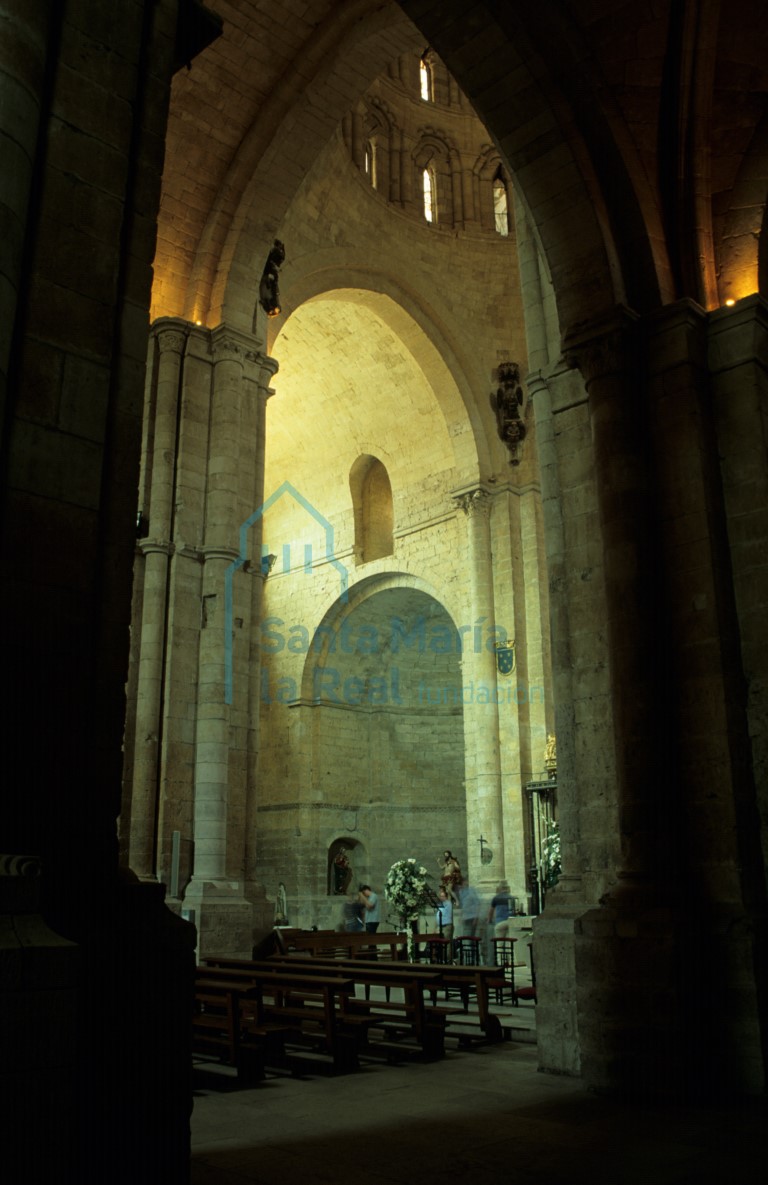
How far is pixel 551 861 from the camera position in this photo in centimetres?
1509

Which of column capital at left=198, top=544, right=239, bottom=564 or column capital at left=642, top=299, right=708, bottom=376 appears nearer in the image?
column capital at left=642, top=299, right=708, bottom=376

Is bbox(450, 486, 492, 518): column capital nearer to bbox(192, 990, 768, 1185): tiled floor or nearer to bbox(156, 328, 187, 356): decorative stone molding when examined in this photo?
bbox(156, 328, 187, 356): decorative stone molding

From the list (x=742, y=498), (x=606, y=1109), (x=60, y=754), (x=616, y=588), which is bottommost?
(x=606, y=1109)

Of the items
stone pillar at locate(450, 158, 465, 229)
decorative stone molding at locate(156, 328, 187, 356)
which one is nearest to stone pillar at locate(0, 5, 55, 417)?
decorative stone molding at locate(156, 328, 187, 356)

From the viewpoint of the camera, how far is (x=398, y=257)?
1995cm

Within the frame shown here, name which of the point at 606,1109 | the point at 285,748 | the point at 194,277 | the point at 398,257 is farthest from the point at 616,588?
the point at 285,748

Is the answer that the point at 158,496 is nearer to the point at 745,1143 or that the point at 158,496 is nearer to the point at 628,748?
the point at 628,748

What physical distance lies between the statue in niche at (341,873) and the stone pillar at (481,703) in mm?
4624

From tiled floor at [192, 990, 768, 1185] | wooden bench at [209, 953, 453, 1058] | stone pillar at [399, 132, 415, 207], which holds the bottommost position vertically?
tiled floor at [192, 990, 768, 1185]

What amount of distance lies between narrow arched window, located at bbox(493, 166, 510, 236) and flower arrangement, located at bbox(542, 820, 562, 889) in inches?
556

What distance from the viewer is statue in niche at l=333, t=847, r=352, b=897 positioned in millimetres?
22062

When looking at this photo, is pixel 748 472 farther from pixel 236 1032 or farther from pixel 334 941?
pixel 334 941

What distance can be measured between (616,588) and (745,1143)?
333 cm

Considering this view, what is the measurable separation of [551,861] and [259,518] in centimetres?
714
